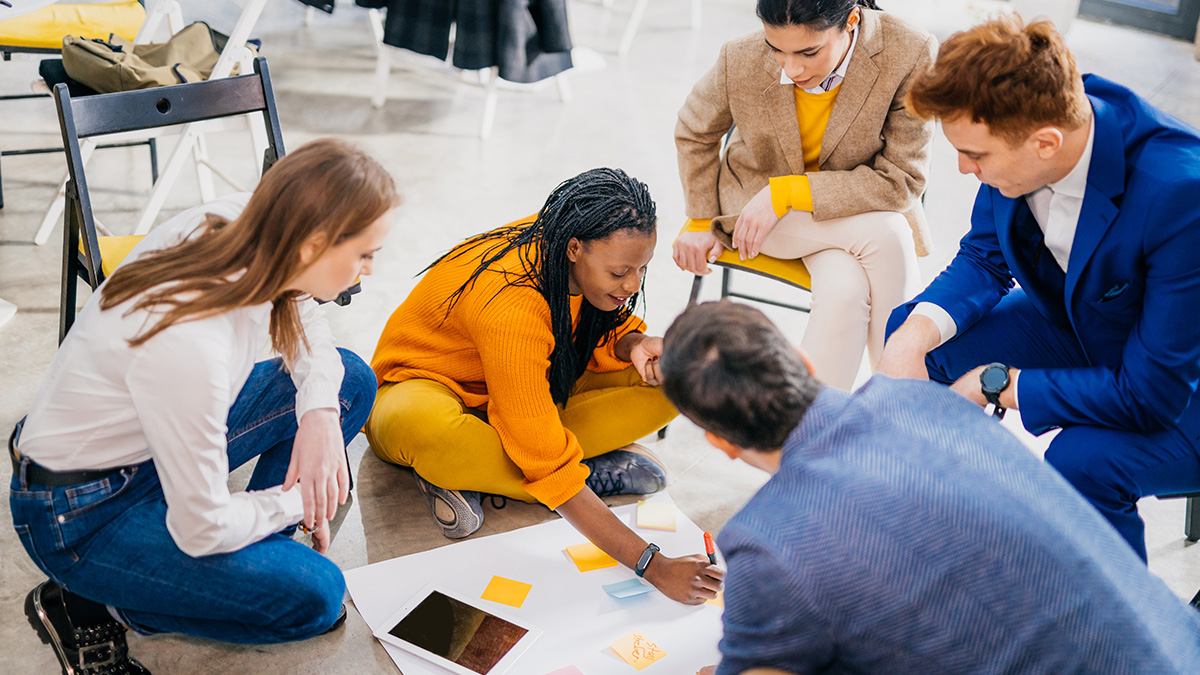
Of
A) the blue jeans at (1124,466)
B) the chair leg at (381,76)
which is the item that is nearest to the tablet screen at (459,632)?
the blue jeans at (1124,466)

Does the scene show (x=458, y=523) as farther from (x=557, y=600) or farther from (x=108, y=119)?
(x=108, y=119)

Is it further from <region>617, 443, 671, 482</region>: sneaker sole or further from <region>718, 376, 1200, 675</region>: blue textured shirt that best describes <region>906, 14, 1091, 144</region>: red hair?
<region>617, 443, 671, 482</region>: sneaker sole

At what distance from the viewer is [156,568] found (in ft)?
5.62

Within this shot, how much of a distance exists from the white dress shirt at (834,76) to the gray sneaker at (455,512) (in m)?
1.27

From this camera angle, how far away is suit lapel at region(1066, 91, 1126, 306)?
5.86ft

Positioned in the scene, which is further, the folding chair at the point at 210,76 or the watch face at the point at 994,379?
the folding chair at the point at 210,76

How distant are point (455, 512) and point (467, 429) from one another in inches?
8.5

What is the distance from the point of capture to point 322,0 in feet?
15.5

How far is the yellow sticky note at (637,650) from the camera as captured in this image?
196cm

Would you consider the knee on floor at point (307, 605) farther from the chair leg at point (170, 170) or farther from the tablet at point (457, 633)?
the chair leg at point (170, 170)

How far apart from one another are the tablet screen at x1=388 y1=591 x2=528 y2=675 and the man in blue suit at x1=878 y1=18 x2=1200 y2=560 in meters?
1.05

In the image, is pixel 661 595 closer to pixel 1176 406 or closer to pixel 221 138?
pixel 1176 406

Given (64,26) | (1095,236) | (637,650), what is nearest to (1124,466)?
(1095,236)

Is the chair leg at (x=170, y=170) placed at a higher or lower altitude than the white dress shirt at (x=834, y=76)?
lower
